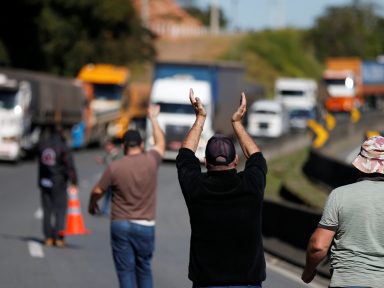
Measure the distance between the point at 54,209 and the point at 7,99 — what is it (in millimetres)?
21491

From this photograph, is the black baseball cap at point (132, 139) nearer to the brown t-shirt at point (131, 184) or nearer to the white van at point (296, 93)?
the brown t-shirt at point (131, 184)

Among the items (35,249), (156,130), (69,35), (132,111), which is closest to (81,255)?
(35,249)

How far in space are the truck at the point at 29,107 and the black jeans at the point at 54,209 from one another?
53.2 feet

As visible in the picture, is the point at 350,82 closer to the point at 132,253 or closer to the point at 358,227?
the point at 132,253

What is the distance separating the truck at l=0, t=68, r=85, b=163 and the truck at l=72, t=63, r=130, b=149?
343cm

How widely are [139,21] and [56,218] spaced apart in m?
58.2

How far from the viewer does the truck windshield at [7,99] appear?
37.1 metres

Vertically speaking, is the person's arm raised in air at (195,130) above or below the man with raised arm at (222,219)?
above

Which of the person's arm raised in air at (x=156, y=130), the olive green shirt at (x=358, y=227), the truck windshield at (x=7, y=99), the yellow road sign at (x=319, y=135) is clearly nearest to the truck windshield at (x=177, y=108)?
the truck windshield at (x=7, y=99)

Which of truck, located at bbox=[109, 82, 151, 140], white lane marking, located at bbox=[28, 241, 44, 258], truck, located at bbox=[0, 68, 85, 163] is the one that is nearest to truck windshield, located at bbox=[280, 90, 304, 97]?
truck, located at bbox=[109, 82, 151, 140]

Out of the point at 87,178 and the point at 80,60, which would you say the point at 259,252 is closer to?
the point at 87,178

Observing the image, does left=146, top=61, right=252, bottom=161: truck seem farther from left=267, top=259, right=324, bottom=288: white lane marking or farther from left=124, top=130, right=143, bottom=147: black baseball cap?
left=124, top=130, right=143, bottom=147: black baseball cap

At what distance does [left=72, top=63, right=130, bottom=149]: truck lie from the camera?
1991 inches

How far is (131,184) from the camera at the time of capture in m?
9.89
